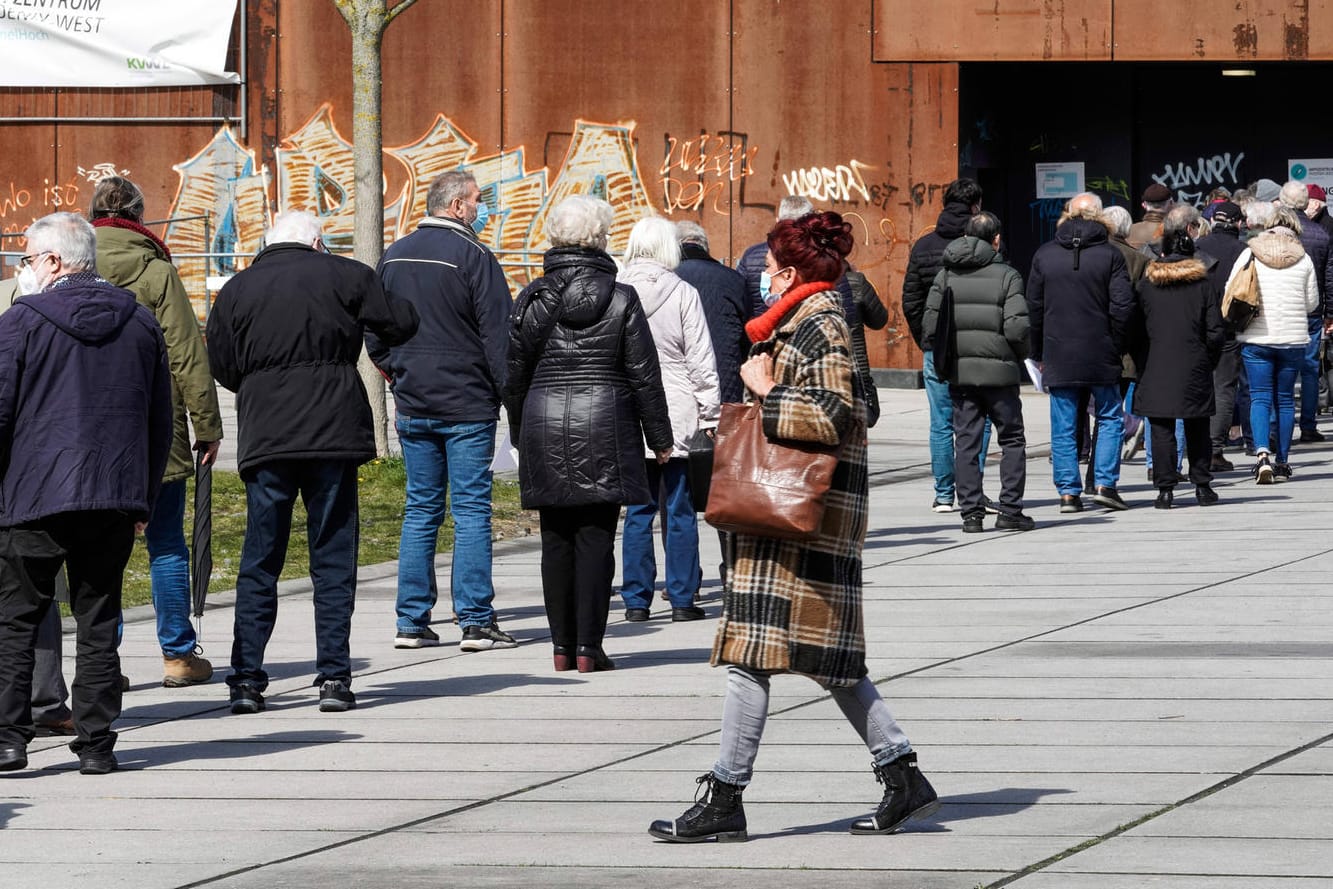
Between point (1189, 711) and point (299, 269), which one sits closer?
point (1189, 711)

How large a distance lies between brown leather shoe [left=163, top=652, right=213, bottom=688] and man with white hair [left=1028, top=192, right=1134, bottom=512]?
643 cm

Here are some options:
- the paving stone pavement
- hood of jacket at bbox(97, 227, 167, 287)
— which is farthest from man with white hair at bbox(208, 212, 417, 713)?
hood of jacket at bbox(97, 227, 167, 287)

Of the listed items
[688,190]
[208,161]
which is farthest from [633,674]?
[208,161]

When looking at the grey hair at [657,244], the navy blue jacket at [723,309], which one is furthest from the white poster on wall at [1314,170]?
the grey hair at [657,244]

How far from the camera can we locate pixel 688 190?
25188 mm

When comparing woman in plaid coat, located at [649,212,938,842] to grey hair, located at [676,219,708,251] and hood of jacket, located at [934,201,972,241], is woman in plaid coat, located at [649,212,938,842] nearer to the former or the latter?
grey hair, located at [676,219,708,251]

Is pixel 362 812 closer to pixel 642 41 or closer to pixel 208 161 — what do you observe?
pixel 642 41

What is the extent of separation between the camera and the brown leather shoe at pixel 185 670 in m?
8.93

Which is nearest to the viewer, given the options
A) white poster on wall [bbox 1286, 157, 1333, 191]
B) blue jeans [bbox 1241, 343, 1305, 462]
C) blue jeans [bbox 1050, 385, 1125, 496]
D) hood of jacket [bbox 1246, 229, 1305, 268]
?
blue jeans [bbox 1050, 385, 1125, 496]

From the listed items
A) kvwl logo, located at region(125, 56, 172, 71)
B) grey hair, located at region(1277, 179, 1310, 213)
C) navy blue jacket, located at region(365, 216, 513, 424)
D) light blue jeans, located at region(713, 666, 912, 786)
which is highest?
kvwl logo, located at region(125, 56, 172, 71)

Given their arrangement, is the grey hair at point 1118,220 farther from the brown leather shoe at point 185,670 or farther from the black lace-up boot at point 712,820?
the black lace-up boot at point 712,820

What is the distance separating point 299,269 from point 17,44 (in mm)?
20286

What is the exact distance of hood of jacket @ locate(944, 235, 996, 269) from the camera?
13188mm

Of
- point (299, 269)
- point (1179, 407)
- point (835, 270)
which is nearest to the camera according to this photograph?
point (835, 270)
